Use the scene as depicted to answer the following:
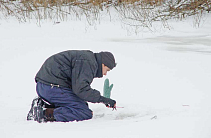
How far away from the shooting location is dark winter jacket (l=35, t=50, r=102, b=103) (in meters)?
2.37

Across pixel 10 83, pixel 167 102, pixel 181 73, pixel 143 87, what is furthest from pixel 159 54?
pixel 10 83

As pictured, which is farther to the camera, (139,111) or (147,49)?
(147,49)

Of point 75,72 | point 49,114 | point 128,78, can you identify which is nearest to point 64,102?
point 49,114

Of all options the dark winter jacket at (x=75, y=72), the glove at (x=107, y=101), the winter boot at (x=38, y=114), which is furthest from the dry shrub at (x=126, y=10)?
the winter boot at (x=38, y=114)

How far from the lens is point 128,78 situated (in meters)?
3.86

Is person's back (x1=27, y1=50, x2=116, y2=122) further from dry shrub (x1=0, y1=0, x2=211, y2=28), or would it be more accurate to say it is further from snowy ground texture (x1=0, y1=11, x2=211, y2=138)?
dry shrub (x1=0, y1=0, x2=211, y2=28)

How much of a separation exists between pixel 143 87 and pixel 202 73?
982 mm

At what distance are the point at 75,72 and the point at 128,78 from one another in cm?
160

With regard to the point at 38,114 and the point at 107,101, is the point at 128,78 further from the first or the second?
the point at 38,114

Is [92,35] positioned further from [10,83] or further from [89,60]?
[89,60]

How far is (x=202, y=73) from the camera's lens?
12.7 ft

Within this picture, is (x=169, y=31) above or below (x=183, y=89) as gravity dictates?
above

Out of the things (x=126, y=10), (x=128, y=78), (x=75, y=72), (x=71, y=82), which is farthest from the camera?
(x=126, y=10)

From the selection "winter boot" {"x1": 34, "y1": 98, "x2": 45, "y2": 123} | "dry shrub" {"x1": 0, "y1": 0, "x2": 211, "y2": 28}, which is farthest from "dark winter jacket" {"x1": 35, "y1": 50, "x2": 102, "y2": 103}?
"dry shrub" {"x1": 0, "y1": 0, "x2": 211, "y2": 28}
